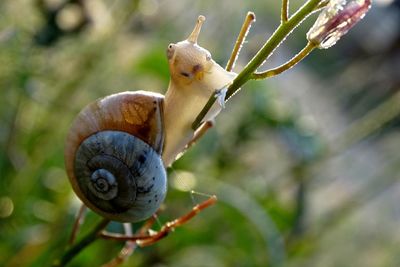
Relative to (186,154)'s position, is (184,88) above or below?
above

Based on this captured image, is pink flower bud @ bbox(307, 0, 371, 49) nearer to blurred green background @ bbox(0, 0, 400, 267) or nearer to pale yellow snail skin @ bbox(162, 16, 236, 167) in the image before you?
pale yellow snail skin @ bbox(162, 16, 236, 167)

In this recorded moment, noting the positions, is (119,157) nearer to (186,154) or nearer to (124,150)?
(124,150)

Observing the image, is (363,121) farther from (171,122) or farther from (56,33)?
(171,122)

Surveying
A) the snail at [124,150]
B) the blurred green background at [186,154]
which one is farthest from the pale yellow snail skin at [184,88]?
→ the blurred green background at [186,154]

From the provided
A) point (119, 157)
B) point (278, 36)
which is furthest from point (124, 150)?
point (278, 36)

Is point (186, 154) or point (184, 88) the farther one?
point (186, 154)

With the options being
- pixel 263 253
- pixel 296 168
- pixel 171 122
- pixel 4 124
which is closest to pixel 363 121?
pixel 296 168
